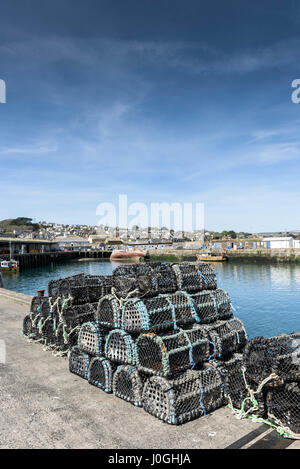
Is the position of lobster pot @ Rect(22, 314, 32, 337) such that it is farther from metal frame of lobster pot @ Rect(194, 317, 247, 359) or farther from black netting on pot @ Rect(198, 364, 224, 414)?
black netting on pot @ Rect(198, 364, 224, 414)

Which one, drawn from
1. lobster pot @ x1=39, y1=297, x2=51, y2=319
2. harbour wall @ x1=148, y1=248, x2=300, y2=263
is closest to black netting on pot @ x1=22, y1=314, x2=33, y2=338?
lobster pot @ x1=39, y1=297, x2=51, y2=319

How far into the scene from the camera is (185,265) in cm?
672

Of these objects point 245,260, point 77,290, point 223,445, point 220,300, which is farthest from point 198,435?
point 245,260

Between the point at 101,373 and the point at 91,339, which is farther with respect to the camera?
the point at 91,339

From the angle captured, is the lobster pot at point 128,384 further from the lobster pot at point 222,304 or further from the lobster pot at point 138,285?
the lobster pot at point 222,304

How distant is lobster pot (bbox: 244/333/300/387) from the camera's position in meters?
4.31

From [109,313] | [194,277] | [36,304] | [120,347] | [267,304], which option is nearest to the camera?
[120,347]

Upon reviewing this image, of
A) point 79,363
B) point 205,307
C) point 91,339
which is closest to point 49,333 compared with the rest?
point 79,363

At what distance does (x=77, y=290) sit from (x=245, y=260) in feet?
205

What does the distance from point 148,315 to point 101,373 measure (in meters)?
1.36

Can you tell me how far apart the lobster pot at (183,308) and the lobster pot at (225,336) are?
18 centimetres

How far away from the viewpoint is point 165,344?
482 centimetres

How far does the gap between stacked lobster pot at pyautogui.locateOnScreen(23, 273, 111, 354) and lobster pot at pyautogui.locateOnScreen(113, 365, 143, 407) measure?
2.03 metres

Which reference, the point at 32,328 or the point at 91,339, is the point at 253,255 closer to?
the point at 32,328
